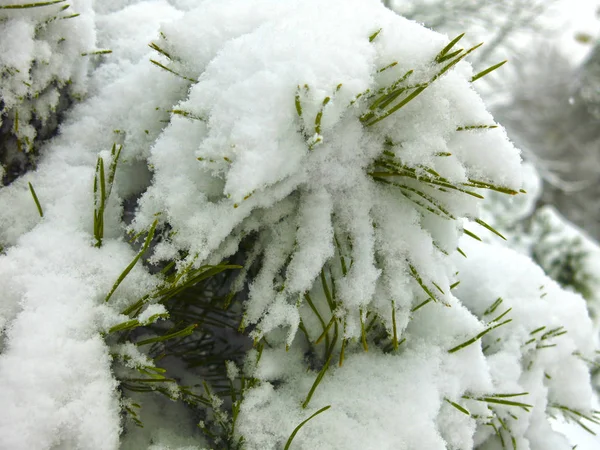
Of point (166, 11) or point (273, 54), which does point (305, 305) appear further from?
point (166, 11)

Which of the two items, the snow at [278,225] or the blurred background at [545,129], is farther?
the blurred background at [545,129]

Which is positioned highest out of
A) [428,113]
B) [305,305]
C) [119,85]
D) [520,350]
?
[428,113]

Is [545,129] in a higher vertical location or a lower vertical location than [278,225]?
lower

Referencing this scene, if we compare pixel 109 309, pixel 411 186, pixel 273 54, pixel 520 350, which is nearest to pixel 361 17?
pixel 273 54

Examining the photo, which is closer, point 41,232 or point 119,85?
point 41,232

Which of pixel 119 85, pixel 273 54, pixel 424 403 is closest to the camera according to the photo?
pixel 273 54

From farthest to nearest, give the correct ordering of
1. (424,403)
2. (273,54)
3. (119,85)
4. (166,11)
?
1. (166,11)
2. (119,85)
3. (424,403)
4. (273,54)

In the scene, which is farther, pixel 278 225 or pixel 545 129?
pixel 545 129

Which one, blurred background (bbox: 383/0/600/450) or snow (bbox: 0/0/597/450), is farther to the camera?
blurred background (bbox: 383/0/600/450)
